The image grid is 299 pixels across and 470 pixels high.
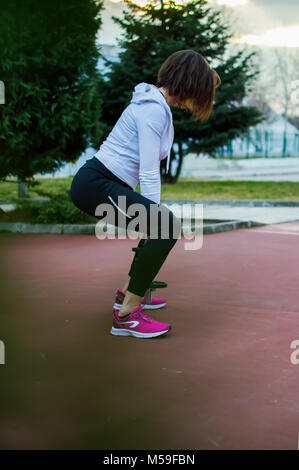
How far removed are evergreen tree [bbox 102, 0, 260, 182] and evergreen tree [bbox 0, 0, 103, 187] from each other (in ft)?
34.2

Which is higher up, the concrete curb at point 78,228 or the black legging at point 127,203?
the black legging at point 127,203

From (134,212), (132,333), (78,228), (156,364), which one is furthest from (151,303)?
(78,228)

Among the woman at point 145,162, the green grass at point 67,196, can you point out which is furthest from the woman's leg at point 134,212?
the green grass at point 67,196

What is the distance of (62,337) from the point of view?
3910 mm

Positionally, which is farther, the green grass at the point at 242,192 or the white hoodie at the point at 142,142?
the green grass at the point at 242,192

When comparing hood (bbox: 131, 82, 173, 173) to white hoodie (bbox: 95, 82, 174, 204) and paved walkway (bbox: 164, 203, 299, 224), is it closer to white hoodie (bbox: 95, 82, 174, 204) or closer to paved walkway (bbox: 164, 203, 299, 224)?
white hoodie (bbox: 95, 82, 174, 204)

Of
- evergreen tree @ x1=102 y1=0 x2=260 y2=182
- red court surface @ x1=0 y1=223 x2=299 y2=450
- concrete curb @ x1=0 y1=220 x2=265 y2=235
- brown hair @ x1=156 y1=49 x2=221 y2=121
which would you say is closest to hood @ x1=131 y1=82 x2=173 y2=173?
brown hair @ x1=156 y1=49 x2=221 y2=121

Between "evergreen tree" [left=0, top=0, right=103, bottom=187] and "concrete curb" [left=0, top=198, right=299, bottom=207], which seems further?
"concrete curb" [left=0, top=198, right=299, bottom=207]

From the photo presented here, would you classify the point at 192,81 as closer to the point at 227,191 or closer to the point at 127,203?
the point at 127,203

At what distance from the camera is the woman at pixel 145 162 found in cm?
374

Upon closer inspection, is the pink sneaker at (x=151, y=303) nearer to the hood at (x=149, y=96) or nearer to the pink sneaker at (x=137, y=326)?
the pink sneaker at (x=137, y=326)

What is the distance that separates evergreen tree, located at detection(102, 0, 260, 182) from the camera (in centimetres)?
2048

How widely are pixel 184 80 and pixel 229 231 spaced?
19.3 ft

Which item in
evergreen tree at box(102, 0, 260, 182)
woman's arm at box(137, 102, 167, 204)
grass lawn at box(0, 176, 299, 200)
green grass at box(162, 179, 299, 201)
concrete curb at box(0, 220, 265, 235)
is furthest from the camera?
evergreen tree at box(102, 0, 260, 182)
